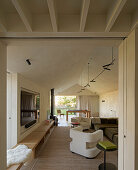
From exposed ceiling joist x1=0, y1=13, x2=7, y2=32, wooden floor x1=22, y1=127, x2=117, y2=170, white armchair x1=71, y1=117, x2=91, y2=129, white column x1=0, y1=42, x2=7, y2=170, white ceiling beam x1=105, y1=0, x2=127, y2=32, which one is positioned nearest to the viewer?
white ceiling beam x1=105, y1=0, x2=127, y2=32

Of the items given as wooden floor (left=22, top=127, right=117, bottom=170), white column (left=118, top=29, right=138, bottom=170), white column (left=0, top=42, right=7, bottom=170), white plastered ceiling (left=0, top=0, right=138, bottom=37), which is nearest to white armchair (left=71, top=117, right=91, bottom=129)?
wooden floor (left=22, top=127, right=117, bottom=170)

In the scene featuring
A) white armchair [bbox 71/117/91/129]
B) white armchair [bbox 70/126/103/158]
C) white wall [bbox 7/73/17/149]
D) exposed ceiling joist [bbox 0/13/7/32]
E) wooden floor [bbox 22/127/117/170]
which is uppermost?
exposed ceiling joist [bbox 0/13/7/32]

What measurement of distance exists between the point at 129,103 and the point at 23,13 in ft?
4.49

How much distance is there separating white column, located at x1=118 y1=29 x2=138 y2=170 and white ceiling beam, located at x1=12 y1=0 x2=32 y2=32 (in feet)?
3.48

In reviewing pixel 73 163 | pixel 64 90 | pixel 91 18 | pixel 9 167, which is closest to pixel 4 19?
pixel 91 18

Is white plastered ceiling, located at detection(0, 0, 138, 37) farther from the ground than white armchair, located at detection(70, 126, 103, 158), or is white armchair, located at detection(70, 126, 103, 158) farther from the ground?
white plastered ceiling, located at detection(0, 0, 138, 37)

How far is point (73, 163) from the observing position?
3143 millimetres

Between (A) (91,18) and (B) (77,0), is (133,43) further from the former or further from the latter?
(B) (77,0)

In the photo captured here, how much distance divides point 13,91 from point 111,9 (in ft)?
9.38

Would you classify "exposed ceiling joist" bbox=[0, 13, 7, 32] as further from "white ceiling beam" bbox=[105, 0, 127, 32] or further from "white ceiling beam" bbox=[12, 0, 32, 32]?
"white ceiling beam" bbox=[105, 0, 127, 32]

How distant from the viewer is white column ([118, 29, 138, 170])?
1152 mm

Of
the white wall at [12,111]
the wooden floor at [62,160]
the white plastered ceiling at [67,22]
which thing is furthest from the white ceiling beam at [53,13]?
the wooden floor at [62,160]

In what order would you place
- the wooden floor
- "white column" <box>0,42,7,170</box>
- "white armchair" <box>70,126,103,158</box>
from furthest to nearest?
"white armchair" <box>70,126,103,158</box>
the wooden floor
"white column" <box>0,42,7,170</box>

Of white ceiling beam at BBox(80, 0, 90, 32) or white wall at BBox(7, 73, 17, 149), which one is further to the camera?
white wall at BBox(7, 73, 17, 149)
